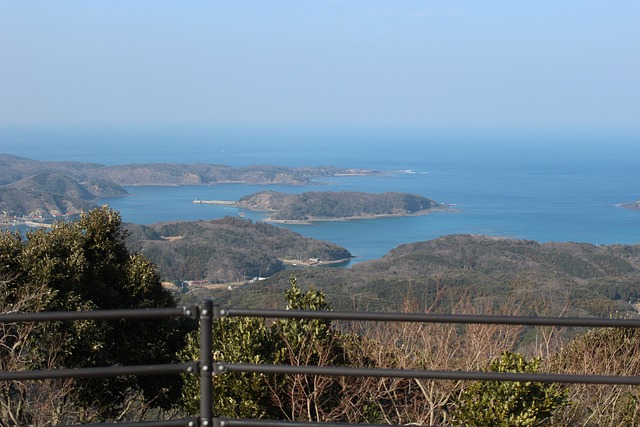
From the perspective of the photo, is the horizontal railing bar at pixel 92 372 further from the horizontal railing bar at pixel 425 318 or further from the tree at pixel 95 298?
the tree at pixel 95 298

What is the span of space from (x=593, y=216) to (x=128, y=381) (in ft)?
267

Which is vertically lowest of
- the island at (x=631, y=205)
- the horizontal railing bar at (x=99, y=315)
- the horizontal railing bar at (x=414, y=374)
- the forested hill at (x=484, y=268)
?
the island at (x=631, y=205)

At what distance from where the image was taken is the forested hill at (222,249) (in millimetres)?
39969

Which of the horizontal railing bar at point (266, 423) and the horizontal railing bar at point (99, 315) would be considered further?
the horizontal railing bar at point (266, 423)

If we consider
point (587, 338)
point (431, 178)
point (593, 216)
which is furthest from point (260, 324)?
point (431, 178)

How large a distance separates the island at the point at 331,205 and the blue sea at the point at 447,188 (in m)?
1.71

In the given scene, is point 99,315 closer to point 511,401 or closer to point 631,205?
point 511,401

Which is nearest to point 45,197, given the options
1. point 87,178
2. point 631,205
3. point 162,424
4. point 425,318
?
point 87,178

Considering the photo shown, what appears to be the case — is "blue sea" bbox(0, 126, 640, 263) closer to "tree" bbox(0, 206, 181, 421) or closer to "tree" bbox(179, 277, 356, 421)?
"tree" bbox(0, 206, 181, 421)

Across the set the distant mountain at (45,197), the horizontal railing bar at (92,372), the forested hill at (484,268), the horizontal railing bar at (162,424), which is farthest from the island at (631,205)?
the horizontal railing bar at (92,372)

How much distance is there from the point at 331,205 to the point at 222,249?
33.3 m

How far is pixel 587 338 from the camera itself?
8672mm

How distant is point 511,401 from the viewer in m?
5.88

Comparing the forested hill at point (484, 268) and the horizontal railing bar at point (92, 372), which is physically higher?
the horizontal railing bar at point (92, 372)
